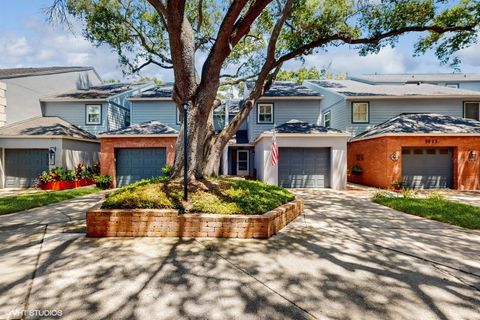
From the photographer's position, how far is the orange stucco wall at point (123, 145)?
1395 centimetres

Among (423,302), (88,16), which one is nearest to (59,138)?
(88,16)

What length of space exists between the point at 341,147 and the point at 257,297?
11920 millimetres

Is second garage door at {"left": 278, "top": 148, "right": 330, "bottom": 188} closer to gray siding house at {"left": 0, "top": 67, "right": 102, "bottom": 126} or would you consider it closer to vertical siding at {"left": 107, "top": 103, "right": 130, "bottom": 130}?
vertical siding at {"left": 107, "top": 103, "right": 130, "bottom": 130}

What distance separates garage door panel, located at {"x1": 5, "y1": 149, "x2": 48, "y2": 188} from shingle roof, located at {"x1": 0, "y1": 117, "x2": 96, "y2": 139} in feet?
3.58

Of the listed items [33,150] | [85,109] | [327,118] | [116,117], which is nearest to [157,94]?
[116,117]

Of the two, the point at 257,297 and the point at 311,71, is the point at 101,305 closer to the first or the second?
the point at 257,297

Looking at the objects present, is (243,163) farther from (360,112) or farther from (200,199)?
(200,199)

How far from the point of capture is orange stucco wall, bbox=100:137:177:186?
549 inches

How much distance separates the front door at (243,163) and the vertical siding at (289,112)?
245 cm

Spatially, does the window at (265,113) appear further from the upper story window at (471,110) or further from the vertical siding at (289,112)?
the upper story window at (471,110)

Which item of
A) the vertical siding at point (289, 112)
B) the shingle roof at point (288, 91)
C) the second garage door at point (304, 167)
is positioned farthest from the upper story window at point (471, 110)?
the second garage door at point (304, 167)

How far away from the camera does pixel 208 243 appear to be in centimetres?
506

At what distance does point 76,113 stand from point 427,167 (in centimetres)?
2281

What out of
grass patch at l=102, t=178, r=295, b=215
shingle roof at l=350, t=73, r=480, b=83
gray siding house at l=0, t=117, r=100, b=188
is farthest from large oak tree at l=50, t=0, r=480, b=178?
shingle roof at l=350, t=73, r=480, b=83
